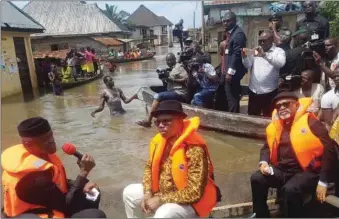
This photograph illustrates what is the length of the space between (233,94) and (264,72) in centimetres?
96

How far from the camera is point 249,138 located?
6.76m

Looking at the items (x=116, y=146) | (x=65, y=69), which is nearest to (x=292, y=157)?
(x=116, y=146)

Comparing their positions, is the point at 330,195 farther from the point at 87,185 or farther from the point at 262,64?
the point at 262,64

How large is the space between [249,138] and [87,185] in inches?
164

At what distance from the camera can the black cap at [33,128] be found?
2.84 m

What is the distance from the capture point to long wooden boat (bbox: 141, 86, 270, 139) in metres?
6.35

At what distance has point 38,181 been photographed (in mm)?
2678

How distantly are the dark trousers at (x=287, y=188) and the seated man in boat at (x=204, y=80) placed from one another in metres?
3.87

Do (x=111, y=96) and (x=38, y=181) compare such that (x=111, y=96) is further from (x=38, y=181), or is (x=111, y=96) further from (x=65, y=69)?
(x=65, y=69)

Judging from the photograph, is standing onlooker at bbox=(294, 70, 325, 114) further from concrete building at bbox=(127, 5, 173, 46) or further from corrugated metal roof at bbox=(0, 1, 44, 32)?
concrete building at bbox=(127, 5, 173, 46)

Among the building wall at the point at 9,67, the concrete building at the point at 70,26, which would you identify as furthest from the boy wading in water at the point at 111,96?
the concrete building at the point at 70,26

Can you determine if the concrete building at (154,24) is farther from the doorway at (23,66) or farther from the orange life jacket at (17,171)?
the orange life jacket at (17,171)

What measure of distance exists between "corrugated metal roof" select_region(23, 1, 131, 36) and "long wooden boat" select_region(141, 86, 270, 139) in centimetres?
3085

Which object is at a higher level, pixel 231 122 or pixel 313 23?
pixel 313 23
